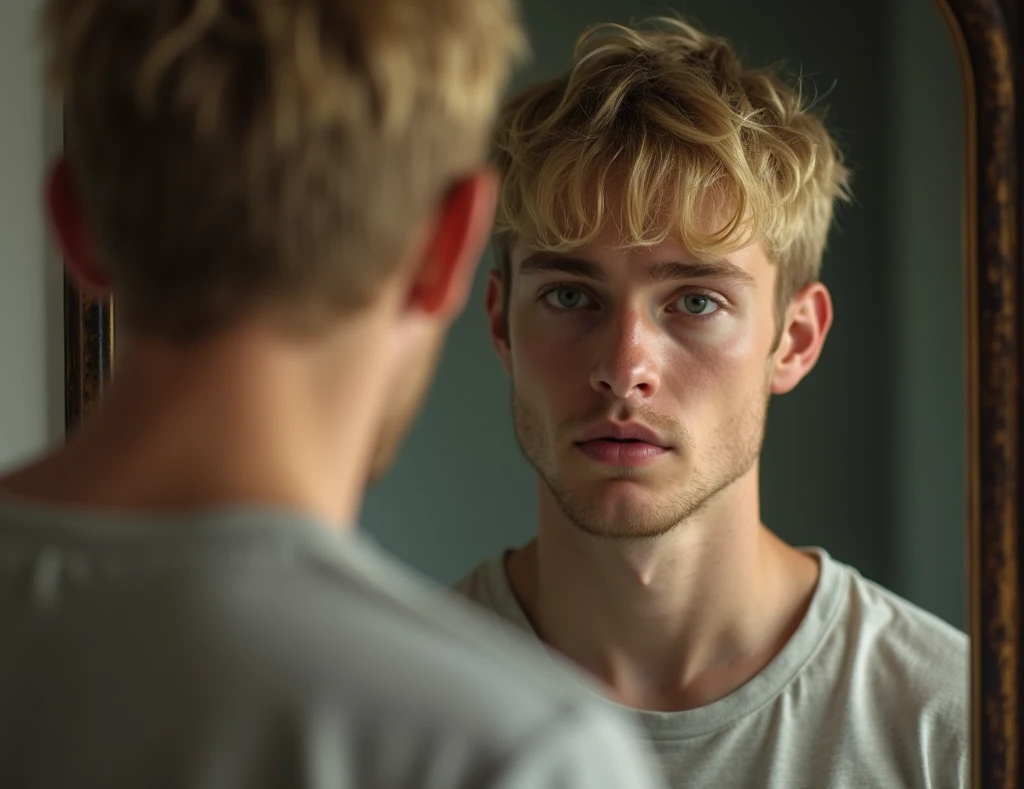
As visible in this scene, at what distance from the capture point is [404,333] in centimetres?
46

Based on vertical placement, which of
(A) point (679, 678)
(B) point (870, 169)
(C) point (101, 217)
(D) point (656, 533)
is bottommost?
(A) point (679, 678)

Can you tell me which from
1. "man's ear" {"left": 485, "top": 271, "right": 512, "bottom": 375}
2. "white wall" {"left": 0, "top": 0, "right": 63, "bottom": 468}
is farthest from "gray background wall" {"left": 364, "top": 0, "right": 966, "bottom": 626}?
"white wall" {"left": 0, "top": 0, "right": 63, "bottom": 468}

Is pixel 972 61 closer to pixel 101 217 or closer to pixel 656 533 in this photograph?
pixel 656 533

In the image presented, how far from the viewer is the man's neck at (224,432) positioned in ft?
1.31

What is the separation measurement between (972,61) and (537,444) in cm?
40

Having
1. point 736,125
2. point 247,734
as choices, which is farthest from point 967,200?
point 247,734

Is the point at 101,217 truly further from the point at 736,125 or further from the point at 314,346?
the point at 736,125

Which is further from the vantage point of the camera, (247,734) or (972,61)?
(972,61)

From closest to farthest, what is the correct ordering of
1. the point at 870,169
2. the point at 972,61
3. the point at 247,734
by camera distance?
the point at 247,734
the point at 972,61
the point at 870,169

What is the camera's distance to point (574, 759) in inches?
14.8

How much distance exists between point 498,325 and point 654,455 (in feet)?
0.52

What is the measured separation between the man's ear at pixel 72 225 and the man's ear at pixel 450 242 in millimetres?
113

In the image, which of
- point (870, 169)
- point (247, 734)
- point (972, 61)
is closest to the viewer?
point (247, 734)

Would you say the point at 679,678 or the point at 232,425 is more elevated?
the point at 232,425
